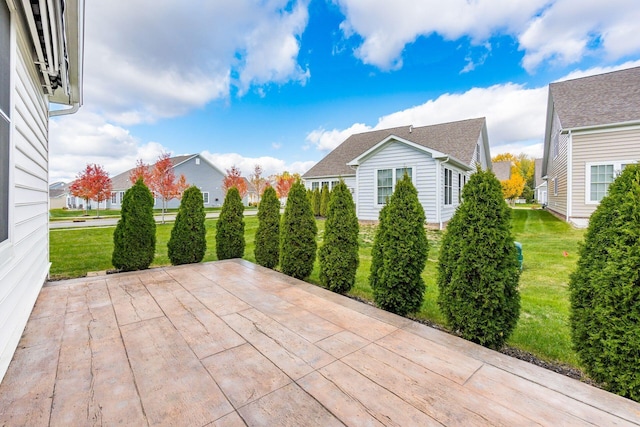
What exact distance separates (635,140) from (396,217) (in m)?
11.6

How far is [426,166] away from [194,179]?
2527 centimetres

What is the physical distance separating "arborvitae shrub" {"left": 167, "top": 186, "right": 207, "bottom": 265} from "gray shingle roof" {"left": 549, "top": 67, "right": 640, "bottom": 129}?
1241cm

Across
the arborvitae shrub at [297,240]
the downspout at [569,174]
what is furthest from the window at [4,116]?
the downspout at [569,174]

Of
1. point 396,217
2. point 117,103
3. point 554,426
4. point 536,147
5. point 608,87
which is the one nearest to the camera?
point 554,426

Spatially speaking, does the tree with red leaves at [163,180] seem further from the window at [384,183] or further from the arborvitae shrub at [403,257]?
the arborvitae shrub at [403,257]

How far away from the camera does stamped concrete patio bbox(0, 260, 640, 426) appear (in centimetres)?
133

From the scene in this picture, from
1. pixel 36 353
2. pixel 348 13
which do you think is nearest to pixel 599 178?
pixel 348 13

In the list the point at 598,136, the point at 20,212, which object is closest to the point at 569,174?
the point at 598,136

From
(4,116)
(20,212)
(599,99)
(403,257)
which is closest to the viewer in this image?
(4,116)

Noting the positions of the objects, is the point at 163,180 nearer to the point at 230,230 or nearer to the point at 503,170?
the point at 230,230

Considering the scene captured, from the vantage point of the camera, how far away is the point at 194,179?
29062 mm

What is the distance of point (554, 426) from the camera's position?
1.25 meters

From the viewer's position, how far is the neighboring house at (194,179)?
28156 millimetres

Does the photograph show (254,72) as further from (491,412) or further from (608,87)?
(608,87)
